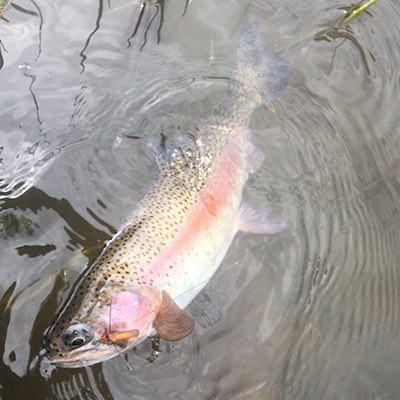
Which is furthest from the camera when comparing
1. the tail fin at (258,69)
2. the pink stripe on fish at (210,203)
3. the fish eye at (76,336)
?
the tail fin at (258,69)

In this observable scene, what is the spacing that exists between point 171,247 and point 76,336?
0.76 meters

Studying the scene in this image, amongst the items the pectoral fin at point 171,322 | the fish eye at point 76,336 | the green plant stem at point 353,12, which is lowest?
the fish eye at point 76,336

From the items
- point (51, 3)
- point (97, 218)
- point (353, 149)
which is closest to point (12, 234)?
point (97, 218)

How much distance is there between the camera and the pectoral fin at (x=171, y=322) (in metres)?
3.17

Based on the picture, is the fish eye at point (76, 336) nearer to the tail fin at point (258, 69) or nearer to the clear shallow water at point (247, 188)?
the clear shallow water at point (247, 188)

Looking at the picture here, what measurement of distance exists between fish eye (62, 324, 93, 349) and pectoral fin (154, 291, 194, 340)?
41cm

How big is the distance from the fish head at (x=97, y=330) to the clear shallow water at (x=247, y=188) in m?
0.35

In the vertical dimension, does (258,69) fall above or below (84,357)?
above

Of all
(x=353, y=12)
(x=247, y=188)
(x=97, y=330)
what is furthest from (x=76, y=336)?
(x=353, y=12)

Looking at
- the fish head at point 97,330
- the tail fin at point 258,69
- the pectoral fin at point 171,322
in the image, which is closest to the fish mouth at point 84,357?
the fish head at point 97,330

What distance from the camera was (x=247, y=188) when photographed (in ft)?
13.4

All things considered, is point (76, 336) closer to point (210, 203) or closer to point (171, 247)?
point (171, 247)

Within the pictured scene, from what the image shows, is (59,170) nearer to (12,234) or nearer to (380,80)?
(12,234)

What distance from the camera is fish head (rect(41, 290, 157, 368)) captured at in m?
2.94
